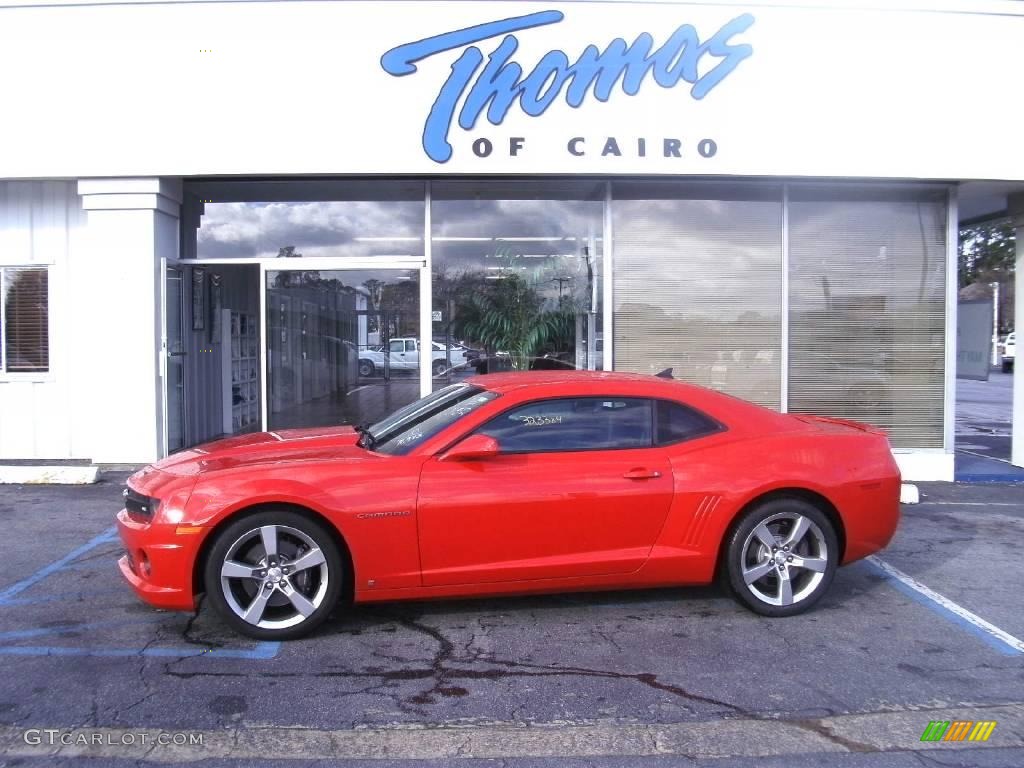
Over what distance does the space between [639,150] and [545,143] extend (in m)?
1.04

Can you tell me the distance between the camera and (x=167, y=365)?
1011cm

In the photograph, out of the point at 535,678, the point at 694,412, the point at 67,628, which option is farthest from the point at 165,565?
the point at 694,412

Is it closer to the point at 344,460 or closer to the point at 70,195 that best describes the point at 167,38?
the point at 70,195

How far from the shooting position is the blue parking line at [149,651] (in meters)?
4.58

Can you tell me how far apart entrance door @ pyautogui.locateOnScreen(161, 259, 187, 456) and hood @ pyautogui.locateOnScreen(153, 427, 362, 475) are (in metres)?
4.77

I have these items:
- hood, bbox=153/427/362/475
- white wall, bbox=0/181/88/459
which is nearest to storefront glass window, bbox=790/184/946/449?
hood, bbox=153/427/362/475

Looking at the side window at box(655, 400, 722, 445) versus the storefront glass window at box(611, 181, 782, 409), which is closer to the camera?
the side window at box(655, 400, 722, 445)

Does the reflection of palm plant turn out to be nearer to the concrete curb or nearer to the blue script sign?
the blue script sign

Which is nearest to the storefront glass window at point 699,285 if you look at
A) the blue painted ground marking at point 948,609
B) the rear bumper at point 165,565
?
the blue painted ground marking at point 948,609

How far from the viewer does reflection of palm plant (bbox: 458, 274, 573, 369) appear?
419 inches

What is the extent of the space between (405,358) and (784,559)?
20.9 ft

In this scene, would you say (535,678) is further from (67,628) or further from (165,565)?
(67,628)
